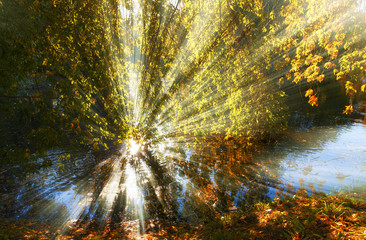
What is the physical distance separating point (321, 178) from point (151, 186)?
667 centimetres

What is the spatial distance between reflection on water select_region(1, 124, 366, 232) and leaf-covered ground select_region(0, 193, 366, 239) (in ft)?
1.69

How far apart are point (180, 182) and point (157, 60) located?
4.97 meters

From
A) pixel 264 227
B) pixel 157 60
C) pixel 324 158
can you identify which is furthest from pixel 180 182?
pixel 324 158

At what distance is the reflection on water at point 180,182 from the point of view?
5.95 metres

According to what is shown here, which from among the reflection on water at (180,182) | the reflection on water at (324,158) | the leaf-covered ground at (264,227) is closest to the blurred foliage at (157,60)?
the leaf-covered ground at (264,227)

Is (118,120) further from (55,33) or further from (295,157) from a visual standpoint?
(295,157)

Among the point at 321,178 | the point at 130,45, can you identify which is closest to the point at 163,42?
the point at 130,45

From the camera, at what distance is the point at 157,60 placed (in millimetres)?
6656

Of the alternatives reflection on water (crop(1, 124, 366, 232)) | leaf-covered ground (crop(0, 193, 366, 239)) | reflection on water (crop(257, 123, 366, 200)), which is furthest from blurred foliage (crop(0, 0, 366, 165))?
reflection on water (crop(257, 123, 366, 200))

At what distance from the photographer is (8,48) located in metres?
3.43

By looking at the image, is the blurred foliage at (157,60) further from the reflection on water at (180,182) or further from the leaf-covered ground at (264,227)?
the reflection on water at (180,182)

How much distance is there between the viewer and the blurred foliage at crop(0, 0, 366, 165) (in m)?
3.77

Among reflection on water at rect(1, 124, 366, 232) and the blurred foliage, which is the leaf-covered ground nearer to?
reflection on water at rect(1, 124, 366, 232)

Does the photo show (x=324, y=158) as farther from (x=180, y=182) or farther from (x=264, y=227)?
(x=264, y=227)
